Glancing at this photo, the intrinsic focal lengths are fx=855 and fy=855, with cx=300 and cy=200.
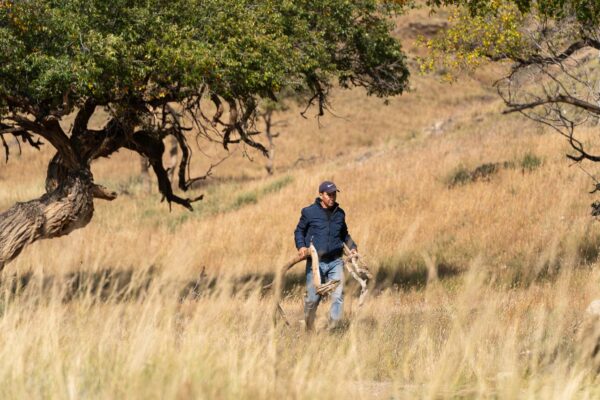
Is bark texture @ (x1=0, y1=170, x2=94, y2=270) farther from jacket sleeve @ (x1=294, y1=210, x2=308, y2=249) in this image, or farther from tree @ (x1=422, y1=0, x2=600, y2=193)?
tree @ (x1=422, y1=0, x2=600, y2=193)

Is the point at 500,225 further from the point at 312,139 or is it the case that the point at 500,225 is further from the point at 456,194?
the point at 312,139

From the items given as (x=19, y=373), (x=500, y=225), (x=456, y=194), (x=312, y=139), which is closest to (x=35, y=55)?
(x=19, y=373)

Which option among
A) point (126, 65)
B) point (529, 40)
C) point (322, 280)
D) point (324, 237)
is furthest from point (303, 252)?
point (529, 40)

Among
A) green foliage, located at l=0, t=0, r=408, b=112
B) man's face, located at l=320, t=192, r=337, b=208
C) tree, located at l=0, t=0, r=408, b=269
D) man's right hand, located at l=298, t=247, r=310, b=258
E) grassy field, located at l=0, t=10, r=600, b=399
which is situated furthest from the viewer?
tree, located at l=0, t=0, r=408, b=269

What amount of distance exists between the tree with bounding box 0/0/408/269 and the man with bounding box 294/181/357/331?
288cm

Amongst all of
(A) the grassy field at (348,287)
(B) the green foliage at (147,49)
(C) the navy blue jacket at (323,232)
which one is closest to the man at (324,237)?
(C) the navy blue jacket at (323,232)

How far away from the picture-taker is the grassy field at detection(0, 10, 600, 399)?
515 centimetres

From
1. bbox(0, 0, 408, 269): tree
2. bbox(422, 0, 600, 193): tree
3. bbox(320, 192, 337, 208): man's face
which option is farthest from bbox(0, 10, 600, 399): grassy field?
bbox(422, 0, 600, 193): tree

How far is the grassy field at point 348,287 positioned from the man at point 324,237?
1.61 feet

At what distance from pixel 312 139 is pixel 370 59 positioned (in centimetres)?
3492

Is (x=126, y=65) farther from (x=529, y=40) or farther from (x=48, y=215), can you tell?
(x=529, y=40)

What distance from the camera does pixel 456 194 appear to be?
22.1 meters

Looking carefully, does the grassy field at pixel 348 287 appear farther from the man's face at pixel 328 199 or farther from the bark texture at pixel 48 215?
the man's face at pixel 328 199

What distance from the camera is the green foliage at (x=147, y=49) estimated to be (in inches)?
451
